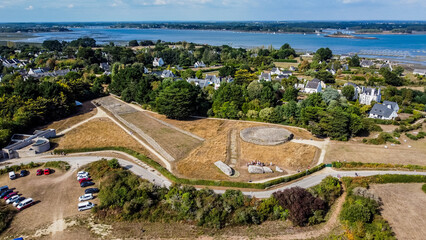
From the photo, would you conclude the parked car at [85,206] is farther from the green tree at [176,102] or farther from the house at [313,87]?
the house at [313,87]

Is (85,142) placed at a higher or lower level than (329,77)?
lower

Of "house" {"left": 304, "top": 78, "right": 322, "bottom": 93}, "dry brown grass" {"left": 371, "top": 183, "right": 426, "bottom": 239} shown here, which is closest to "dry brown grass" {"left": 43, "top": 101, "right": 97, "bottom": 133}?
"dry brown grass" {"left": 371, "top": 183, "right": 426, "bottom": 239}

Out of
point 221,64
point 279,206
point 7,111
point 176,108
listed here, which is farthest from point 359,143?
point 221,64

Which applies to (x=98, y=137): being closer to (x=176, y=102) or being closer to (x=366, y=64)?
(x=176, y=102)

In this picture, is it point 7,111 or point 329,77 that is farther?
point 329,77

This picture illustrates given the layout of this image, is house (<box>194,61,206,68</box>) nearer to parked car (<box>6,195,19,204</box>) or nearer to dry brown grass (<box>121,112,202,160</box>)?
dry brown grass (<box>121,112,202,160</box>)

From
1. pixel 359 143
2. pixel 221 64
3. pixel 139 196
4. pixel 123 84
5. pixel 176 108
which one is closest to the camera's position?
pixel 139 196

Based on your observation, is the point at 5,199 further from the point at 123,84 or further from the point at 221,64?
the point at 221,64

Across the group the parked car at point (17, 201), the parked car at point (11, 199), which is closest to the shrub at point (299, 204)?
the parked car at point (17, 201)
